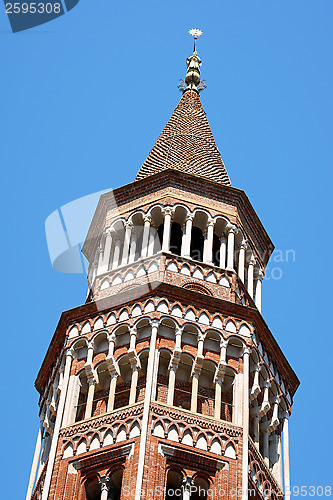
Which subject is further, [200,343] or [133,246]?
[133,246]

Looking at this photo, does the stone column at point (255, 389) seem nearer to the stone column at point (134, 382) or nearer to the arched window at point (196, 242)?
the stone column at point (134, 382)

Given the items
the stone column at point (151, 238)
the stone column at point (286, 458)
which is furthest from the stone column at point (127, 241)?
the stone column at point (286, 458)

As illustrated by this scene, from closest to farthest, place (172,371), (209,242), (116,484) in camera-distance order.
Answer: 1. (116,484)
2. (172,371)
3. (209,242)

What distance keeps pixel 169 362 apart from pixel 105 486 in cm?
399

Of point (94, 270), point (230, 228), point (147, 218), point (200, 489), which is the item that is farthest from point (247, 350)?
point (94, 270)

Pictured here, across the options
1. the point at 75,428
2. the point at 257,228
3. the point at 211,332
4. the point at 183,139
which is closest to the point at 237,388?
the point at 211,332

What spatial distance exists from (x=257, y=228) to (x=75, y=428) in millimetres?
9995

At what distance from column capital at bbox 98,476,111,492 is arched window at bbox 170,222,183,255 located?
28.1 feet

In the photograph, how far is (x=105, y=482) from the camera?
32.5 meters

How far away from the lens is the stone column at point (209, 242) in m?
38.3

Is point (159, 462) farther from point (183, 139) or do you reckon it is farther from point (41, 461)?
point (183, 139)

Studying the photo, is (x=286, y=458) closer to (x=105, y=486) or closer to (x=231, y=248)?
(x=105, y=486)

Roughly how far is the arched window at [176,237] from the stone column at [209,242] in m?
0.85

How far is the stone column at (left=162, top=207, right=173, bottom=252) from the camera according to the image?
3806 centimetres
